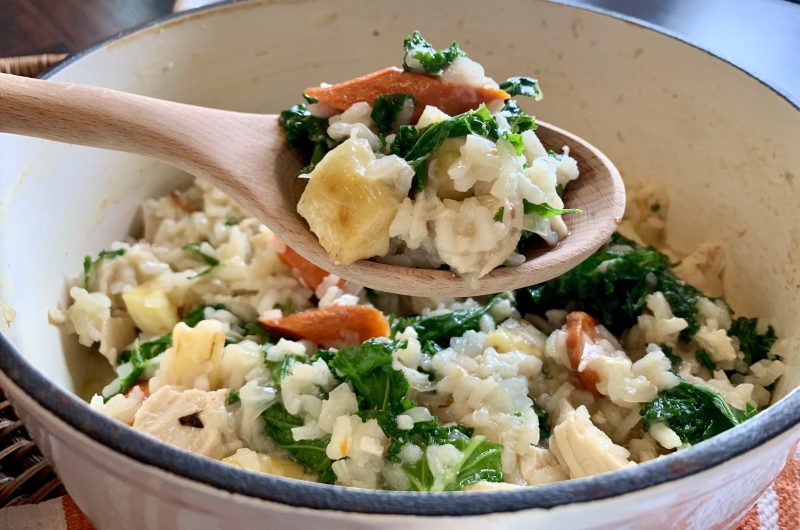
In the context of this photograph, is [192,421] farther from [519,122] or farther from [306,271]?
[519,122]

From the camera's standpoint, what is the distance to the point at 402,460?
171 centimetres

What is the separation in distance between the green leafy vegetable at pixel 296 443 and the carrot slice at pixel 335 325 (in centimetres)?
32

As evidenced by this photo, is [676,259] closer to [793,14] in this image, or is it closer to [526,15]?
[526,15]

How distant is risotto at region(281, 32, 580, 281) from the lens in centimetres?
166

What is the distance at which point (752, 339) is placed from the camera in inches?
83.3

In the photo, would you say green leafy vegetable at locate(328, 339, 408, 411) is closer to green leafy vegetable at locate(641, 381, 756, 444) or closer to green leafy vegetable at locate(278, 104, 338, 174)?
green leafy vegetable at locate(278, 104, 338, 174)

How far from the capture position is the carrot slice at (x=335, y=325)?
2082 millimetres

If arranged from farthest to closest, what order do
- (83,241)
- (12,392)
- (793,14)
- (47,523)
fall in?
(793,14) < (83,241) < (47,523) < (12,392)

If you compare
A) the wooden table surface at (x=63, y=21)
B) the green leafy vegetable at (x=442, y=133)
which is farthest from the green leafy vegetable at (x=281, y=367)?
the wooden table surface at (x=63, y=21)

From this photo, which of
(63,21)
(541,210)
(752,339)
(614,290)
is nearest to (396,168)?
(541,210)

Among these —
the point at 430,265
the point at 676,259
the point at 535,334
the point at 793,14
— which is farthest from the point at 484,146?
the point at 793,14

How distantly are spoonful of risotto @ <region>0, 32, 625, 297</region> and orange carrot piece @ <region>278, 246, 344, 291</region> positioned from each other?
37 cm

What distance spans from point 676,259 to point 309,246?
52.2 inches

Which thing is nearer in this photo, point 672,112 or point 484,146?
point 484,146
